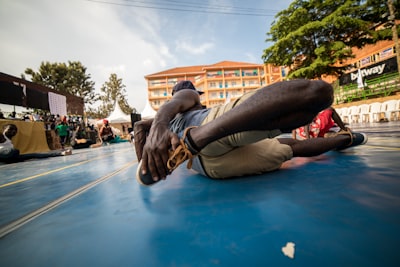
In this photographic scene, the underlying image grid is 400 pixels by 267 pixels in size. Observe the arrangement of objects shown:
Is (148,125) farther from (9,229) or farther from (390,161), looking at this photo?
(390,161)

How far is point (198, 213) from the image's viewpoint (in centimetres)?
69

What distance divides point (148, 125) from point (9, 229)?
2.58 ft

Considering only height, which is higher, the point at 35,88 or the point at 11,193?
the point at 35,88

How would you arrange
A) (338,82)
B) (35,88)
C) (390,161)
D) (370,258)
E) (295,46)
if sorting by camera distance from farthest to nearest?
(338,82), (295,46), (35,88), (390,161), (370,258)

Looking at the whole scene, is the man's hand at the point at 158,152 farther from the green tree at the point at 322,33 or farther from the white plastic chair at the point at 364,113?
the green tree at the point at 322,33

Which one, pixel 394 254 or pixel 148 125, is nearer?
pixel 394 254

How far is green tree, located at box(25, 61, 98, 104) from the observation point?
22922mm

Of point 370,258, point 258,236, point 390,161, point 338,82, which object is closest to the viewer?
point 370,258

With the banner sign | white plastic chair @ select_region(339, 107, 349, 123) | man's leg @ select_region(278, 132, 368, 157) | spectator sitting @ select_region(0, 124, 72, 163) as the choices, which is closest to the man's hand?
man's leg @ select_region(278, 132, 368, 157)

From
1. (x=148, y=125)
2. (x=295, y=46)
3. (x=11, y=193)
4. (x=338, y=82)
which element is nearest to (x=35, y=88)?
(x=11, y=193)

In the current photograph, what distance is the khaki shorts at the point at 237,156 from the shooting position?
897 millimetres

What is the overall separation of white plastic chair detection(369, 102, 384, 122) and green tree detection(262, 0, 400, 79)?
3.97 m

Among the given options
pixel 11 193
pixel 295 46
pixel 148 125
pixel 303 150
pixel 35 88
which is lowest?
pixel 11 193

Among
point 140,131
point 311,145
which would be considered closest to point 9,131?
point 140,131
